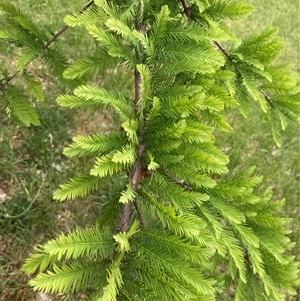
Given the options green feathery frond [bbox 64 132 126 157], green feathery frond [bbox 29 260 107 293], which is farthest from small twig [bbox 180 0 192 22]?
green feathery frond [bbox 29 260 107 293]

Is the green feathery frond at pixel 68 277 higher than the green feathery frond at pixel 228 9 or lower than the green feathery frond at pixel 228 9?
lower

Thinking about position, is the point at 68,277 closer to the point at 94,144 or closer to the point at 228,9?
the point at 94,144

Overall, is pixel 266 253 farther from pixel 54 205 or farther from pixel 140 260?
pixel 54 205

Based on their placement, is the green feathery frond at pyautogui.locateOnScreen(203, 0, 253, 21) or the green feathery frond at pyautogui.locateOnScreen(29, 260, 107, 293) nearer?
the green feathery frond at pyautogui.locateOnScreen(29, 260, 107, 293)

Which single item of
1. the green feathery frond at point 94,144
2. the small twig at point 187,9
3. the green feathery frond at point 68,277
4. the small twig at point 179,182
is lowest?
the green feathery frond at point 68,277

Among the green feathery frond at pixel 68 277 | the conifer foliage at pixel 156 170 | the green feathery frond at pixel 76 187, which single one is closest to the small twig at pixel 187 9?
the conifer foliage at pixel 156 170

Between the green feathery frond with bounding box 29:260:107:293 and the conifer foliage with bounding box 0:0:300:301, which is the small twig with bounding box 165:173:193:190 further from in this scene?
the green feathery frond with bounding box 29:260:107:293

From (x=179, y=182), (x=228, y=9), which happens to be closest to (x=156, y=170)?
(x=179, y=182)

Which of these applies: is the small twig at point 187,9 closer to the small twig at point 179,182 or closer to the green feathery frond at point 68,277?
the small twig at point 179,182

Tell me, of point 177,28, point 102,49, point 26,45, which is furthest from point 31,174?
point 177,28

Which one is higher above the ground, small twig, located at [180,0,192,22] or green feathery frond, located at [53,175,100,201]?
small twig, located at [180,0,192,22]

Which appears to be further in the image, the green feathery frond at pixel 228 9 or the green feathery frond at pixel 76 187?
the green feathery frond at pixel 228 9

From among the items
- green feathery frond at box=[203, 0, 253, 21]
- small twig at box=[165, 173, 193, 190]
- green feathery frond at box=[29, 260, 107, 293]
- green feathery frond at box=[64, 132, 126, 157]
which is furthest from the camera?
green feathery frond at box=[203, 0, 253, 21]

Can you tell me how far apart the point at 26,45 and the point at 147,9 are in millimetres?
578
